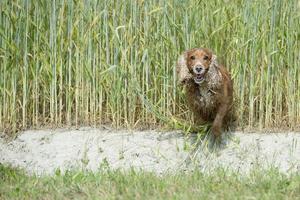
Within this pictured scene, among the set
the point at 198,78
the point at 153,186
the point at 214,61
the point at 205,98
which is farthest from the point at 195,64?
the point at 153,186

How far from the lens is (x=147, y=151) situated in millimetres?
7094

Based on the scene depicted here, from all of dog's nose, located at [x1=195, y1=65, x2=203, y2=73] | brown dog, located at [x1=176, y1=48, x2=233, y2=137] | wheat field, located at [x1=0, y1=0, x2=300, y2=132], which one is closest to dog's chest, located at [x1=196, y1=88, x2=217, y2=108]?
brown dog, located at [x1=176, y1=48, x2=233, y2=137]

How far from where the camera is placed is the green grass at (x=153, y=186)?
536 centimetres

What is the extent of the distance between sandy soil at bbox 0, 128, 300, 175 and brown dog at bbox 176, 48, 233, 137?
0.29 m

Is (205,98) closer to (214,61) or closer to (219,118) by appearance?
(219,118)

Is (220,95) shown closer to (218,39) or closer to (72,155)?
(218,39)

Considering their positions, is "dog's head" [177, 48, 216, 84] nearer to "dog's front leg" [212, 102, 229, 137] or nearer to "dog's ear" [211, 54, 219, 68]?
"dog's ear" [211, 54, 219, 68]

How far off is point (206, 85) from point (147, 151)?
901mm

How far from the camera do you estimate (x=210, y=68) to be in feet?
21.8

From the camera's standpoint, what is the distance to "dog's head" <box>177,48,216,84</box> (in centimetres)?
652

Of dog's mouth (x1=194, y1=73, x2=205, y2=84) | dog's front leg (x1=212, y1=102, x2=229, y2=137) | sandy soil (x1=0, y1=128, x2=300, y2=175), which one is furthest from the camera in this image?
sandy soil (x1=0, y1=128, x2=300, y2=175)

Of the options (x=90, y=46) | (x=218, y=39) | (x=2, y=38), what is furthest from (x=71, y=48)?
(x=218, y=39)

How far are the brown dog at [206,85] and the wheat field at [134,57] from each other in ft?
1.43

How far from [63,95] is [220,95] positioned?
1.77 m
